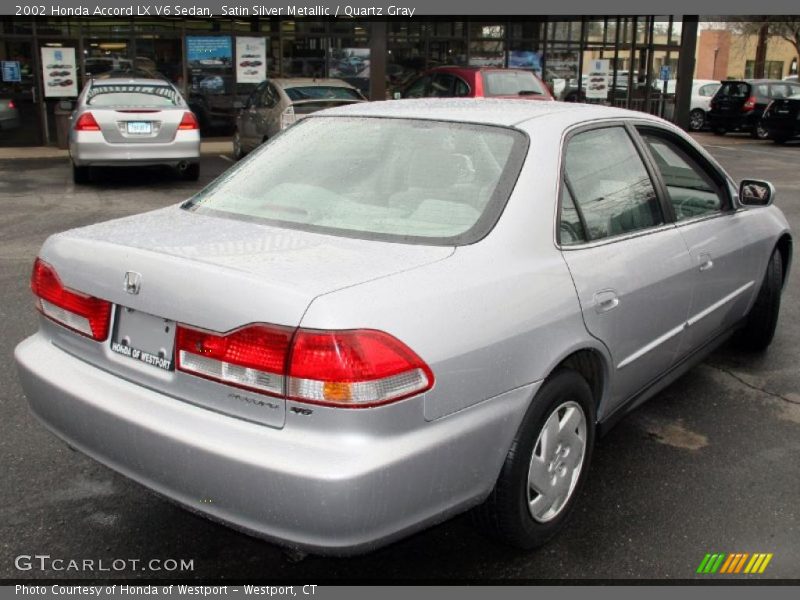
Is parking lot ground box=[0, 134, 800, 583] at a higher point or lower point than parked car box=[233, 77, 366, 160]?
lower

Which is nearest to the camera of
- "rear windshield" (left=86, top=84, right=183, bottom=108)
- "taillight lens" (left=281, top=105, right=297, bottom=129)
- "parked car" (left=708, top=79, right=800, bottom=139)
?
"rear windshield" (left=86, top=84, right=183, bottom=108)

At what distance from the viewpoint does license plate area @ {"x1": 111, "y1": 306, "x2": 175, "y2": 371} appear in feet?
8.60

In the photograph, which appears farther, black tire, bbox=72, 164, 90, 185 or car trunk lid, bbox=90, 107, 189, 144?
black tire, bbox=72, 164, 90, 185

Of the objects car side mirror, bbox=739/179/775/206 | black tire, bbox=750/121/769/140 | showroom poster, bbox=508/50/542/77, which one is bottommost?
black tire, bbox=750/121/769/140

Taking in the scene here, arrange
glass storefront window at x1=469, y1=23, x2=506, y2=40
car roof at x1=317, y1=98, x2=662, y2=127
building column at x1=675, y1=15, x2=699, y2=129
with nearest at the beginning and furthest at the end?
car roof at x1=317, y1=98, x2=662, y2=127 → glass storefront window at x1=469, y1=23, x2=506, y2=40 → building column at x1=675, y1=15, x2=699, y2=129

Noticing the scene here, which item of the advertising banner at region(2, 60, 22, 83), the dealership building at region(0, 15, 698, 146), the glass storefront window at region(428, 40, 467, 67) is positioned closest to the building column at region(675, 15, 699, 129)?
the dealership building at region(0, 15, 698, 146)

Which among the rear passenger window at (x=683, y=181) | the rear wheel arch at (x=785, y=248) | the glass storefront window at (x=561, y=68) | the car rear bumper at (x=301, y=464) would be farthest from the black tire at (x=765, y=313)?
the glass storefront window at (x=561, y=68)

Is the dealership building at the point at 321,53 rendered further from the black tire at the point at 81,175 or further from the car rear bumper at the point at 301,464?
the car rear bumper at the point at 301,464

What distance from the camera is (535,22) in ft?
74.5

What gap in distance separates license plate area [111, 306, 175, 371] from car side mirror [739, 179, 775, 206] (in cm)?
319

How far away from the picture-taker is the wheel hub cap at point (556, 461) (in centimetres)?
298

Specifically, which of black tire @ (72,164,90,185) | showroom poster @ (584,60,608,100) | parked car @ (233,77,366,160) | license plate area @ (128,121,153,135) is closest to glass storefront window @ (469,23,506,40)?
showroom poster @ (584,60,608,100)

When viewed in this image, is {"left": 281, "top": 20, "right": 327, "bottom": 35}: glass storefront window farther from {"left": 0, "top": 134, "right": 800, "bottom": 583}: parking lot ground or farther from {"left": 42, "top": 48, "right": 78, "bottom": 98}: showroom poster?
{"left": 0, "top": 134, "right": 800, "bottom": 583}: parking lot ground

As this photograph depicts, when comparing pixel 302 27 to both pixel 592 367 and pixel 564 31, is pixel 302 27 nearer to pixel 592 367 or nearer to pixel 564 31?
pixel 564 31
